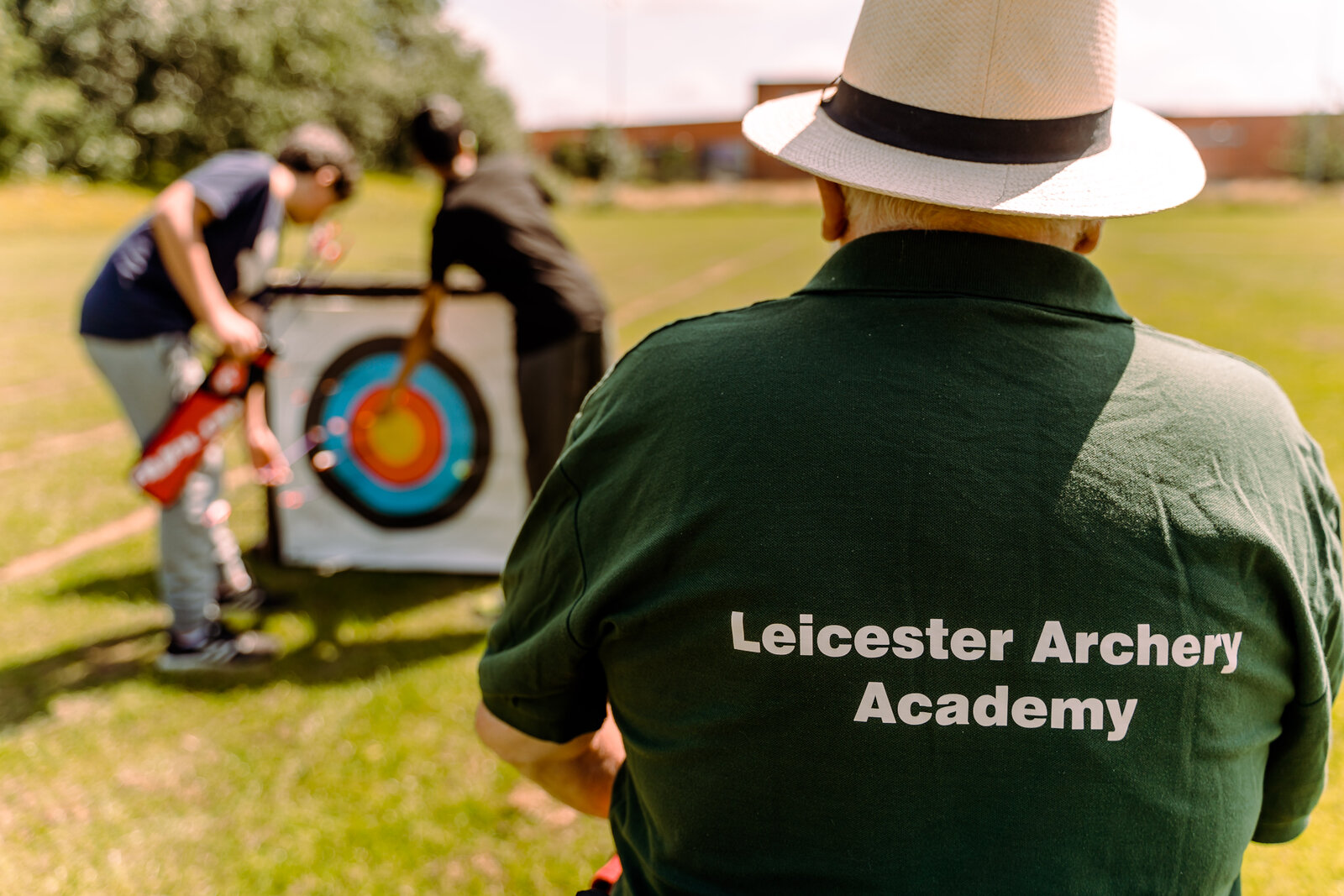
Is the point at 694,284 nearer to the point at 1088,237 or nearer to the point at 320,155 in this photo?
the point at 320,155

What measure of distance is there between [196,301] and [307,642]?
1352 millimetres

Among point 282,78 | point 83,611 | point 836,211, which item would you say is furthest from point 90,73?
point 836,211

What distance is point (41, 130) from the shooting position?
2827 centimetres

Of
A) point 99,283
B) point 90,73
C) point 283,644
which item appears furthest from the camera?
point 90,73

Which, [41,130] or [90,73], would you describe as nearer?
[41,130]

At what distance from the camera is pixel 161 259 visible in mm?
3248

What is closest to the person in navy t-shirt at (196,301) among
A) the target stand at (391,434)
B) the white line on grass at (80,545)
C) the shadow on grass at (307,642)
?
the shadow on grass at (307,642)

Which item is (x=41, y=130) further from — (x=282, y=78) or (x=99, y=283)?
(x=99, y=283)

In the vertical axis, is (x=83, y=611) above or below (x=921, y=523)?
below

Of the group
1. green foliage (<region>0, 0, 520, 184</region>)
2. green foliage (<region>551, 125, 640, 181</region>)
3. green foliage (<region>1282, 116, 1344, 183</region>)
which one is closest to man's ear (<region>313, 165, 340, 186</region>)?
green foliage (<region>0, 0, 520, 184</region>)

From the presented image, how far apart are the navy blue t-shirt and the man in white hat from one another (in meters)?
2.59

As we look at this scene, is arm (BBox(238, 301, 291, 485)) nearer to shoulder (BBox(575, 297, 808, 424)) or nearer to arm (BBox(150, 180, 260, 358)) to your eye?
arm (BBox(150, 180, 260, 358))

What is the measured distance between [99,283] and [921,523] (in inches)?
125

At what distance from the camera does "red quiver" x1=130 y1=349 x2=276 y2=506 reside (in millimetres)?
3178
